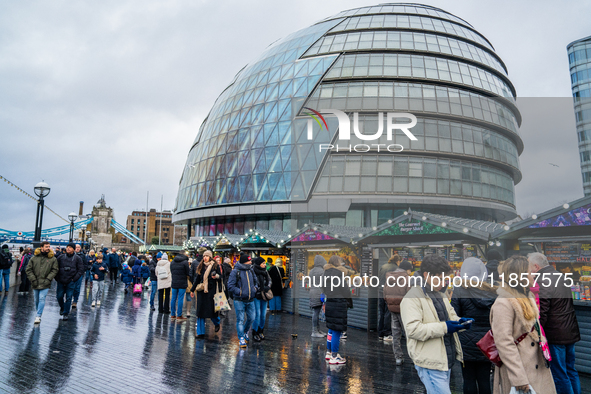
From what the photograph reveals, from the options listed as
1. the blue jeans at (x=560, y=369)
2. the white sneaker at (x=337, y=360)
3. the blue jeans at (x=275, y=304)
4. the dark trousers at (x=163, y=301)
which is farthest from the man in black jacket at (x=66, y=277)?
the blue jeans at (x=560, y=369)

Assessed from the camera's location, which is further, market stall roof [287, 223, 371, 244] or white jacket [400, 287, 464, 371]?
market stall roof [287, 223, 371, 244]

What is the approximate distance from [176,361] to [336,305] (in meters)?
3.43

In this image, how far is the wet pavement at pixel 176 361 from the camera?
6.89 meters

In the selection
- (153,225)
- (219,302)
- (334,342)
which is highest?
(153,225)

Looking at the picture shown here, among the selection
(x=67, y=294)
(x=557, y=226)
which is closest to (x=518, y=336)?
(x=557, y=226)

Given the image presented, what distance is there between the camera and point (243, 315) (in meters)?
10.1

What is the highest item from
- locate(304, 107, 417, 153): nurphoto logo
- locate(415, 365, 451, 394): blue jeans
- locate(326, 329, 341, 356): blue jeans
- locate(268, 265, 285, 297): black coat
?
locate(304, 107, 417, 153): nurphoto logo

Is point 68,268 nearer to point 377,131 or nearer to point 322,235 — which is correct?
point 322,235

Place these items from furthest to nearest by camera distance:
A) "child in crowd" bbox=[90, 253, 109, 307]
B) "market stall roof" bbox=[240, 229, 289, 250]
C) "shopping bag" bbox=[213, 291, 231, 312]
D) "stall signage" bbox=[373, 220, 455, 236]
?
"market stall roof" bbox=[240, 229, 289, 250] → "child in crowd" bbox=[90, 253, 109, 307] → "stall signage" bbox=[373, 220, 455, 236] → "shopping bag" bbox=[213, 291, 231, 312]

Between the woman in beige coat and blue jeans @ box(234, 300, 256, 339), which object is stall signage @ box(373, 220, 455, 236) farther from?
the woman in beige coat

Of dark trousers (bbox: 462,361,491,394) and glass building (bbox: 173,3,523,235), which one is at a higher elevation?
glass building (bbox: 173,3,523,235)

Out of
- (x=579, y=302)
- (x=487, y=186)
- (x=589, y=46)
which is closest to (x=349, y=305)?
(x=579, y=302)

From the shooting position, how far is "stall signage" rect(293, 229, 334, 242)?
17.0 metres

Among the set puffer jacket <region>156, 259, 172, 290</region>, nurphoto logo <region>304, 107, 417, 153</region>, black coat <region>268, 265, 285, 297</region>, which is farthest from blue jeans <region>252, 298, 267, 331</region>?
nurphoto logo <region>304, 107, 417, 153</region>
